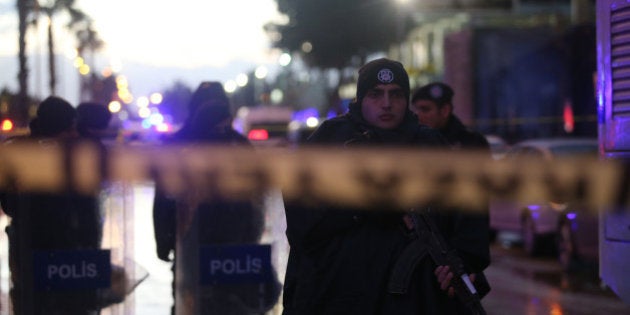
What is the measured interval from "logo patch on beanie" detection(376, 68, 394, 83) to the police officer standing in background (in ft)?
12.0

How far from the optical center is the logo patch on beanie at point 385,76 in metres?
4.88

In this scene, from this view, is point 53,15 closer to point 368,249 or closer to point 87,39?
point 87,39

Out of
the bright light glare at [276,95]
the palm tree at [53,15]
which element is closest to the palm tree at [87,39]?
the palm tree at [53,15]

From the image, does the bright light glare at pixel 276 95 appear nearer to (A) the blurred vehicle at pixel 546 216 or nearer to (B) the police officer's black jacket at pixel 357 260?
(A) the blurred vehicle at pixel 546 216

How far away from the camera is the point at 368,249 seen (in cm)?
473

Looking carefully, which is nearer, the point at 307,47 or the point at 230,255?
the point at 230,255

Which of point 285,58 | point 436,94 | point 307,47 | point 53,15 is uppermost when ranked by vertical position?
point 53,15

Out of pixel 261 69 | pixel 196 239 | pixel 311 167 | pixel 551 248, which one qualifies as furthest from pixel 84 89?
pixel 196 239

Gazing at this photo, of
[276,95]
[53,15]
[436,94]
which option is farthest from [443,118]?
[276,95]

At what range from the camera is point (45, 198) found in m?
7.78

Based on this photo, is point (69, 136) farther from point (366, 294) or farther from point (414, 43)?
point (414, 43)

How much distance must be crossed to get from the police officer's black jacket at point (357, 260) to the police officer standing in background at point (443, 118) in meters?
3.76

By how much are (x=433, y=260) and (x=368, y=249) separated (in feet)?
0.83

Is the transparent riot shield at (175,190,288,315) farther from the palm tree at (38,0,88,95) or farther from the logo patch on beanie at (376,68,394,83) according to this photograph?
the palm tree at (38,0,88,95)
